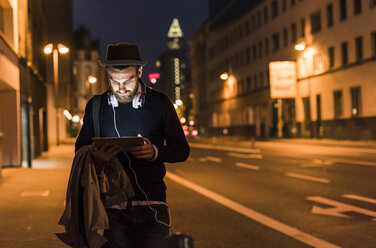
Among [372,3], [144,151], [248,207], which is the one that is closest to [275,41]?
[372,3]

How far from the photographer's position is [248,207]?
10625 millimetres

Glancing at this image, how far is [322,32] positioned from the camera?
166ft

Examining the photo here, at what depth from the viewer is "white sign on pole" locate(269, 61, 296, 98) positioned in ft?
174

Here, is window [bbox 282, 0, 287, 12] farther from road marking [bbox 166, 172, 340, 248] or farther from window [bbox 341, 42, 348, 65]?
road marking [bbox 166, 172, 340, 248]

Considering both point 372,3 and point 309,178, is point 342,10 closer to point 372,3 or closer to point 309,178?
point 372,3

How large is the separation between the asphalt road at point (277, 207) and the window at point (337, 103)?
30175 millimetres

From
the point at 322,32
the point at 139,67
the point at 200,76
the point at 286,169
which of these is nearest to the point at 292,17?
the point at 322,32

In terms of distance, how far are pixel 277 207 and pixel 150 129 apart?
7.41m

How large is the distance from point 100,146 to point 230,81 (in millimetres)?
79224

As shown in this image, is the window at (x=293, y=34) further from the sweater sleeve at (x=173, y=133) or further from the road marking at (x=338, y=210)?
the sweater sleeve at (x=173, y=133)

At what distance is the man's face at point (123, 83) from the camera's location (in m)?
3.46

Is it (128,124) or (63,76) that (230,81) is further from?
(128,124)

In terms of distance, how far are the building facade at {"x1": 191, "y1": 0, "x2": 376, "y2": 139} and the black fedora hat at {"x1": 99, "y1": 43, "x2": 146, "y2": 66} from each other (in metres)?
40.2

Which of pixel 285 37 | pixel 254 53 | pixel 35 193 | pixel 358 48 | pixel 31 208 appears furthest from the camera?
pixel 254 53
